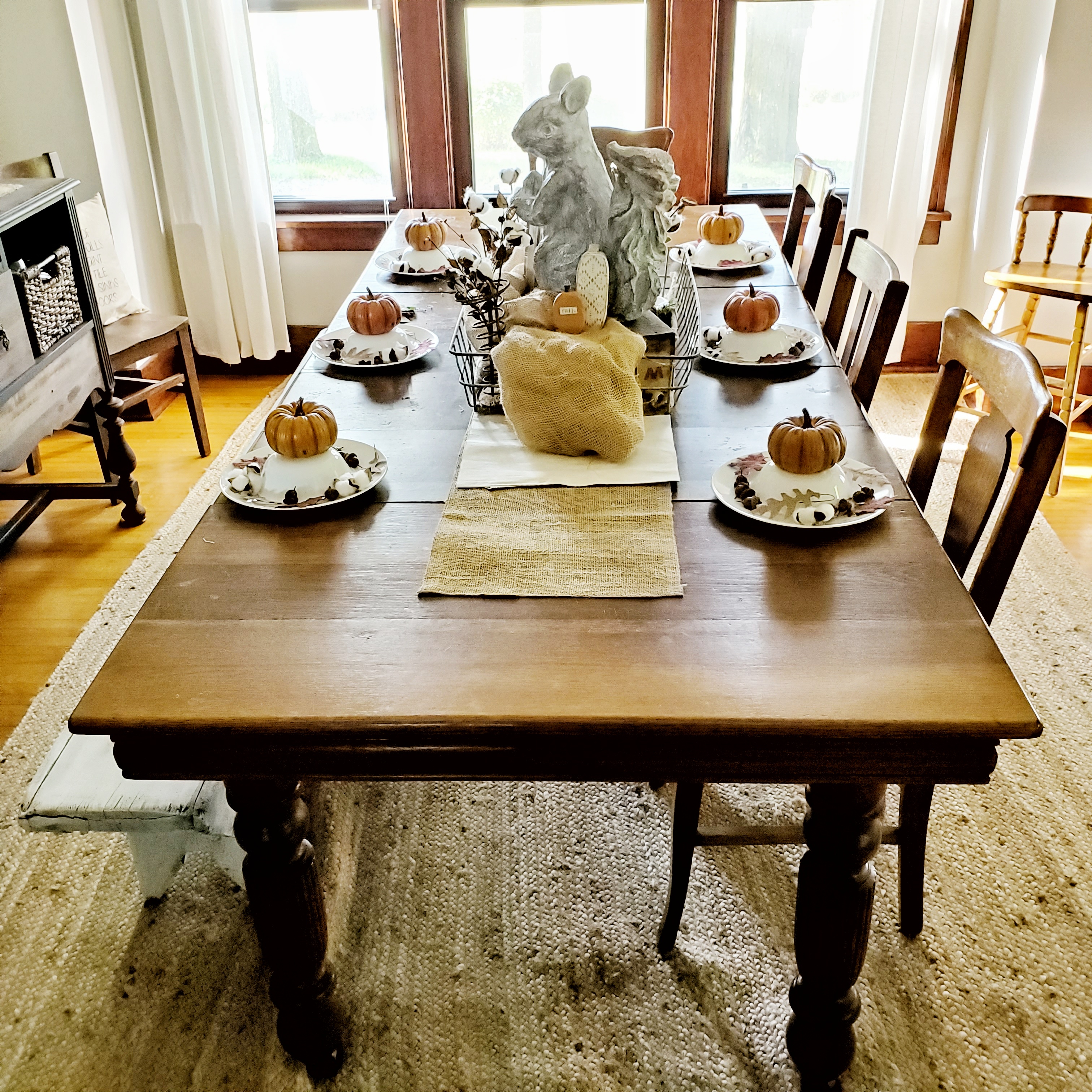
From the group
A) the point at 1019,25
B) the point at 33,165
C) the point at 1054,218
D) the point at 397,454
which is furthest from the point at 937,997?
the point at 1019,25

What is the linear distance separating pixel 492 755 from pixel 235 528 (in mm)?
511

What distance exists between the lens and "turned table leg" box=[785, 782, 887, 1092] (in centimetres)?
106

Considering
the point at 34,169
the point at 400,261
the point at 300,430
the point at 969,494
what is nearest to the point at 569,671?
the point at 300,430

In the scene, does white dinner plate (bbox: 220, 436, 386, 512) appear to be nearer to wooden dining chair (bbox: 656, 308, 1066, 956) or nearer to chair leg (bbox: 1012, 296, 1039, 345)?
wooden dining chair (bbox: 656, 308, 1066, 956)

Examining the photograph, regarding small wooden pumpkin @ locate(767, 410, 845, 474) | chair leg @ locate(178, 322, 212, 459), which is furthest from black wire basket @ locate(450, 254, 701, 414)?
chair leg @ locate(178, 322, 212, 459)

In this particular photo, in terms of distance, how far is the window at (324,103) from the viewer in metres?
3.49

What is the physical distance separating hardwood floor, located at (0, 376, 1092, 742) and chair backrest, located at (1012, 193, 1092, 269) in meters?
0.61

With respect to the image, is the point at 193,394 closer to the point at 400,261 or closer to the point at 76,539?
the point at 76,539

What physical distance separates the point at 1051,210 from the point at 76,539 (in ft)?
10.1

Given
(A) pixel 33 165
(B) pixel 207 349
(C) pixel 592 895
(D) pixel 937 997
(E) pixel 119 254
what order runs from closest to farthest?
(D) pixel 937 997 < (C) pixel 592 895 < (A) pixel 33 165 < (E) pixel 119 254 < (B) pixel 207 349

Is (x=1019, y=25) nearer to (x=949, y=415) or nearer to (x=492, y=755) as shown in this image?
(x=949, y=415)

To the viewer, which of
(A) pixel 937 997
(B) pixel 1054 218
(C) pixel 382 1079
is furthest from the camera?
(B) pixel 1054 218

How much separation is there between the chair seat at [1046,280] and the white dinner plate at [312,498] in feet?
7.48

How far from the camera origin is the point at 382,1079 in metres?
1.35
